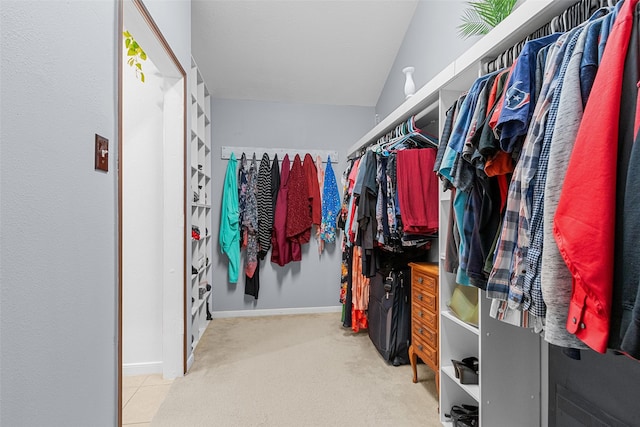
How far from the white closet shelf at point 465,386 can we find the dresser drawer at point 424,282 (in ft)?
1.25

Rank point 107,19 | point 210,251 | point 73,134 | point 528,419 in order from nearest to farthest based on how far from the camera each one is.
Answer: point 73,134 < point 107,19 < point 528,419 < point 210,251

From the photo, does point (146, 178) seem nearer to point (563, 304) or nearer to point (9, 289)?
point (9, 289)

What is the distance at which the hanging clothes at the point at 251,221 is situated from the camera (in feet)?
11.2

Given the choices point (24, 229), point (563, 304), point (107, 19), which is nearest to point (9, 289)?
point (24, 229)

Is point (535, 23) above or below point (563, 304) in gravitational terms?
above

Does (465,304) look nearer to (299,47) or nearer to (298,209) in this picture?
(298,209)

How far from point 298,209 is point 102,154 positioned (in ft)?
7.85

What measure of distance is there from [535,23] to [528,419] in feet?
5.19

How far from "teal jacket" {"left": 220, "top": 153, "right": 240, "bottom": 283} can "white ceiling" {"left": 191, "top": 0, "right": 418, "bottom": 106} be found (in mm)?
909

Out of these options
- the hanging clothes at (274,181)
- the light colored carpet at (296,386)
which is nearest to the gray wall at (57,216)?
the light colored carpet at (296,386)

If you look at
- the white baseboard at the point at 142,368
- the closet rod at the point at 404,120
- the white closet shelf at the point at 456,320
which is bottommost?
the white baseboard at the point at 142,368

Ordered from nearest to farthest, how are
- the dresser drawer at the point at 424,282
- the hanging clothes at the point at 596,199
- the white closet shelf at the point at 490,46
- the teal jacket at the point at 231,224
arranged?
1. the hanging clothes at the point at 596,199
2. the white closet shelf at the point at 490,46
3. the dresser drawer at the point at 424,282
4. the teal jacket at the point at 231,224

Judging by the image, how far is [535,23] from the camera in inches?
42.0

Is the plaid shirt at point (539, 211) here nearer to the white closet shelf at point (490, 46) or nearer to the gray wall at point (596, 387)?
the white closet shelf at point (490, 46)
